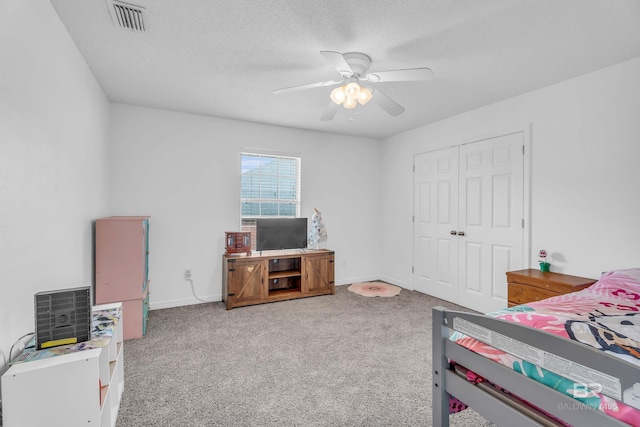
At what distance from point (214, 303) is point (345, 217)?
2486 millimetres

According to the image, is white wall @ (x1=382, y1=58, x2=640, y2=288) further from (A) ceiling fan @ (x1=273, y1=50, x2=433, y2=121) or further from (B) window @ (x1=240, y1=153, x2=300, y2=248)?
(B) window @ (x1=240, y1=153, x2=300, y2=248)

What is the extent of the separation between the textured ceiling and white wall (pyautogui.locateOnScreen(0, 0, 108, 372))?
14.9 inches

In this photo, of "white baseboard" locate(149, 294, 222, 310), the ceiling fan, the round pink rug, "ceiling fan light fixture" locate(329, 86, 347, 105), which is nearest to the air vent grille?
the ceiling fan

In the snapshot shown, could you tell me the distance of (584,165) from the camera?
2.91m

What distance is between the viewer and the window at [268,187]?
4547 millimetres

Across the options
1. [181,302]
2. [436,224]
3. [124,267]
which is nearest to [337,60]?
[124,267]

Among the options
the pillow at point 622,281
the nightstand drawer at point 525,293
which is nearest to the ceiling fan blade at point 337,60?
the pillow at point 622,281

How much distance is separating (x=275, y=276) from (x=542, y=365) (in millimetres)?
3464

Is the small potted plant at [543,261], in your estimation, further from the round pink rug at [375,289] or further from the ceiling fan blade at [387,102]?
the ceiling fan blade at [387,102]

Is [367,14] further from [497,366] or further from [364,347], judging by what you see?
[364,347]

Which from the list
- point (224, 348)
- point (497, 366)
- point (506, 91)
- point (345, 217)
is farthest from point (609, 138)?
point (224, 348)

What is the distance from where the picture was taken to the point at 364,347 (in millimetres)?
2852

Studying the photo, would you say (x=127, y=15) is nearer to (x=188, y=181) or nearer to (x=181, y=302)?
(x=188, y=181)

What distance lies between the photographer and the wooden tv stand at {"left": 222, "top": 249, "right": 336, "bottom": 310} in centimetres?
396
